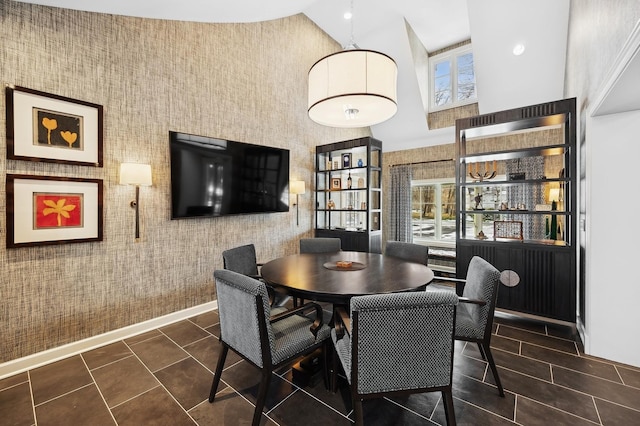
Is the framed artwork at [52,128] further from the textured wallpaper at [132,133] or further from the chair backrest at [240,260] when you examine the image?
the chair backrest at [240,260]

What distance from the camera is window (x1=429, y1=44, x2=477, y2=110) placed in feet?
16.3

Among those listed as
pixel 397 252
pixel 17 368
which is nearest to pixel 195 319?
pixel 17 368

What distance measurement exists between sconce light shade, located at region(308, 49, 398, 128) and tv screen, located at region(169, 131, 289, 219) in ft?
5.02

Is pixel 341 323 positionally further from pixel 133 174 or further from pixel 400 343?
pixel 133 174

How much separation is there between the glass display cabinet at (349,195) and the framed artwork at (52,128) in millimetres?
3069

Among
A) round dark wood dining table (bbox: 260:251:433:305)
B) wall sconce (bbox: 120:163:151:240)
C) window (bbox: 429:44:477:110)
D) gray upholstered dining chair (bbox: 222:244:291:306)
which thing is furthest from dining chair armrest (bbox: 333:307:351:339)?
window (bbox: 429:44:477:110)

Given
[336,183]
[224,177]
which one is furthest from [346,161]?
[224,177]

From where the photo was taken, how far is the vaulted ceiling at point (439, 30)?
9.43ft

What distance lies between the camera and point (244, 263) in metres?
2.84

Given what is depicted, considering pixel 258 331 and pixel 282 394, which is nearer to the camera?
pixel 258 331

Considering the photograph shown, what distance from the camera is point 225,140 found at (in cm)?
340

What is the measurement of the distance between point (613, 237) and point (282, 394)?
2858 mm

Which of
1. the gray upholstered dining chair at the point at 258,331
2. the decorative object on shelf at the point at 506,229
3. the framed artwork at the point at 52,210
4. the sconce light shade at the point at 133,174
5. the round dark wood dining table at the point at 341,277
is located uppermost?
the sconce light shade at the point at 133,174

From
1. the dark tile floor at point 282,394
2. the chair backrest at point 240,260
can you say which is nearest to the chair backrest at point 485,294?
the dark tile floor at point 282,394
